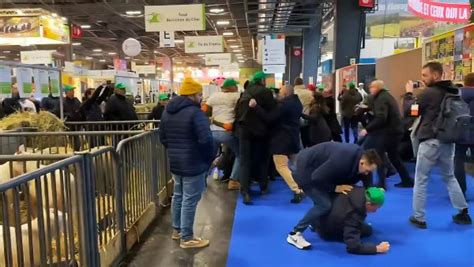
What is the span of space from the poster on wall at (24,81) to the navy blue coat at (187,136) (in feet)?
10.7

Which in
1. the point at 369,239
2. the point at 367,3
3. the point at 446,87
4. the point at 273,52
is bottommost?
the point at 369,239

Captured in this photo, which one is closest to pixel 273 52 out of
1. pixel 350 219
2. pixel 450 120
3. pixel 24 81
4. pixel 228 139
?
pixel 228 139

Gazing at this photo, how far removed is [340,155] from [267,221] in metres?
1.63

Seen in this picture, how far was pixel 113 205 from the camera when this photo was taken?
4.28 metres

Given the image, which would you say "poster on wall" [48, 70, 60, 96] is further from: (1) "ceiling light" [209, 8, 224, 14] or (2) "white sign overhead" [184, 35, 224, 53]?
(1) "ceiling light" [209, 8, 224, 14]

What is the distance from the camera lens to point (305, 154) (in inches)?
181

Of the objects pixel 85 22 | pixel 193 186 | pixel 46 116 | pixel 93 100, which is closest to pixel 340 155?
pixel 193 186

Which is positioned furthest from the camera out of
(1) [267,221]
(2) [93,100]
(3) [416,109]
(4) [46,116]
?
(2) [93,100]

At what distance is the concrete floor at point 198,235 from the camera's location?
169 inches

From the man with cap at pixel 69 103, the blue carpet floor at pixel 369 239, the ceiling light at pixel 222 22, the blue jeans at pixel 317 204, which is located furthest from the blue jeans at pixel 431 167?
the ceiling light at pixel 222 22

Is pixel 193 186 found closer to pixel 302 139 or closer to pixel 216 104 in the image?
pixel 216 104

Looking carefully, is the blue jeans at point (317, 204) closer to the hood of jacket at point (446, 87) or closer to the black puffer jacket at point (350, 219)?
the black puffer jacket at point (350, 219)

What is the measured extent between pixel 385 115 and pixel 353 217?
2.32 metres

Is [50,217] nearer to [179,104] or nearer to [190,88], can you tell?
[179,104]
